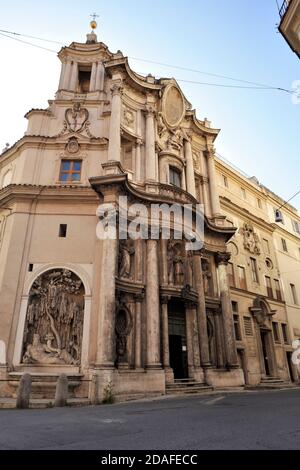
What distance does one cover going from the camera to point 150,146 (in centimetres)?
2038

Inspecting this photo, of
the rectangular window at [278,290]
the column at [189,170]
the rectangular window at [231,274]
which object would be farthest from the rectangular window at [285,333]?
the column at [189,170]

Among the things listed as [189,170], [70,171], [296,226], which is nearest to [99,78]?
[70,171]

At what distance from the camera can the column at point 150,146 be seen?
Answer: 19.5 metres

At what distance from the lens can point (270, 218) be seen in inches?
1294

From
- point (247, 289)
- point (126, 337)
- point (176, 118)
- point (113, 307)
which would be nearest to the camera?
point (113, 307)

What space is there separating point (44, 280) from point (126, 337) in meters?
4.80

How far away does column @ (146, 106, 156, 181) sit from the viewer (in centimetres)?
1945

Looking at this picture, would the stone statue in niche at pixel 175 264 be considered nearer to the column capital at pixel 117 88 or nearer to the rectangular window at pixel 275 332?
the column capital at pixel 117 88

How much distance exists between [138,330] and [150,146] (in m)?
11.2

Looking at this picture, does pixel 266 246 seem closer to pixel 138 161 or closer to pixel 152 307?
pixel 138 161

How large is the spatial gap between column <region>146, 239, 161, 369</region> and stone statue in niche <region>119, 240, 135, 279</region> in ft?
2.93

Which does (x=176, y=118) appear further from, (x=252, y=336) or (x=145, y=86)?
(x=252, y=336)

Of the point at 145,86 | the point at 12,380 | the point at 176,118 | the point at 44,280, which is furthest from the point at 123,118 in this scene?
the point at 12,380

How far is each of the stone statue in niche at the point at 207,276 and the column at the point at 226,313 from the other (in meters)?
0.75
